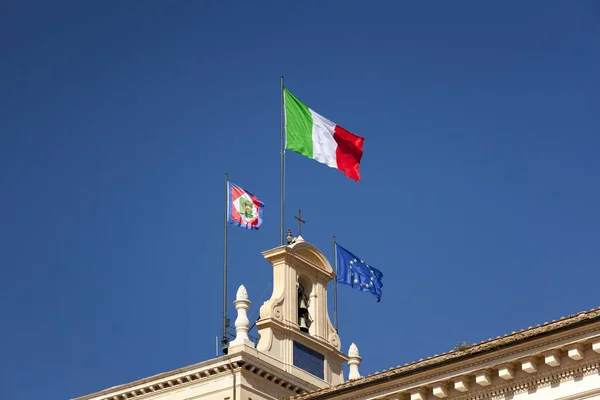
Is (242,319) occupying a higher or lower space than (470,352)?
higher

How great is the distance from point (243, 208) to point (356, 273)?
4.46m

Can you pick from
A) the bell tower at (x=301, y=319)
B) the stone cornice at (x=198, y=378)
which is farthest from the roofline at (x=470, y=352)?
the bell tower at (x=301, y=319)

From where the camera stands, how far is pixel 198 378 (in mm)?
39344

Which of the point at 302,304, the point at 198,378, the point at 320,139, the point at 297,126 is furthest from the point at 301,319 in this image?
the point at 297,126

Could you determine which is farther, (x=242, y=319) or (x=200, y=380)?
(x=242, y=319)

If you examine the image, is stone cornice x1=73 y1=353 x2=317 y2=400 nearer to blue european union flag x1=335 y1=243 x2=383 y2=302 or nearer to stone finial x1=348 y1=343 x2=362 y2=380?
stone finial x1=348 y1=343 x2=362 y2=380

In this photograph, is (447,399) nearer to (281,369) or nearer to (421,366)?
(421,366)

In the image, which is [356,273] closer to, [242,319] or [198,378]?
[242,319]

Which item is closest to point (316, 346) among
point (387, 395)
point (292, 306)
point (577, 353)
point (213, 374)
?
point (292, 306)

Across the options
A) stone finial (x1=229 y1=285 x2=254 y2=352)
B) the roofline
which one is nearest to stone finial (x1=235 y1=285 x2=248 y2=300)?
stone finial (x1=229 y1=285 x2=254 y2=352)

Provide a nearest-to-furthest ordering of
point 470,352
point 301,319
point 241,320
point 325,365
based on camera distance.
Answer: point 470,352
point 241,320
point 325,365
point 301,319

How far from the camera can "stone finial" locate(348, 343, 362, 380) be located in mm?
43344

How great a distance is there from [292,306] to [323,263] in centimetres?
267

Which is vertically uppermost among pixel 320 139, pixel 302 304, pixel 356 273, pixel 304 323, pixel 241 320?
pixel 320 139
